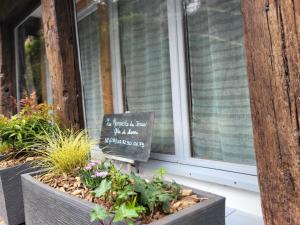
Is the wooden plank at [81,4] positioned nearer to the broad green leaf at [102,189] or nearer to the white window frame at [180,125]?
the white window frame at [180,125]

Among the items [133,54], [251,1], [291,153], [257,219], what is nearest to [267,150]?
[291,153]

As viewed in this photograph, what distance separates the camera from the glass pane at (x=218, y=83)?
2.00 m

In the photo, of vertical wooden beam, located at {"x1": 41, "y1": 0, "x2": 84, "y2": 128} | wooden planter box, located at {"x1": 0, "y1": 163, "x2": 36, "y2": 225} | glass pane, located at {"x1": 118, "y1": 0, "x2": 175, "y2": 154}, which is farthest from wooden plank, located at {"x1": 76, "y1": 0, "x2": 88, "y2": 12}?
wooden planter box, located at {"x1": 0, "y1": 163, "x2": 36, "y2": 225}

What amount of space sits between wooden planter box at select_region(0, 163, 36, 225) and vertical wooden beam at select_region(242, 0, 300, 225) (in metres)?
1.81

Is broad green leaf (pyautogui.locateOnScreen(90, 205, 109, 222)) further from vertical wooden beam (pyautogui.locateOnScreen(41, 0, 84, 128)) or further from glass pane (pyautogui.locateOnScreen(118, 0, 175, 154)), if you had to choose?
vertical wooden beam (pyautogui.locateOnScreen(41, 0, 84, 128))

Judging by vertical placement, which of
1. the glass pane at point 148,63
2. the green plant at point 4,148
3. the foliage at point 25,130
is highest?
the glass pane at point 148,63

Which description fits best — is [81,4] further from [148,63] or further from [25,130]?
[25,130]

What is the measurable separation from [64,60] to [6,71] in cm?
236

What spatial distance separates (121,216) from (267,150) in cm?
54

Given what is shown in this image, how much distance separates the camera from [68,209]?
151cm

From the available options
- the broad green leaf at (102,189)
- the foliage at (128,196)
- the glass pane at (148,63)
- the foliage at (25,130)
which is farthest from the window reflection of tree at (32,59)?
the broad green leaf at (102,189)

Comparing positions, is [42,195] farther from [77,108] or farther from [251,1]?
[251,1]

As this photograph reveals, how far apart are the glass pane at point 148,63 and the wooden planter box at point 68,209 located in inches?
42.7

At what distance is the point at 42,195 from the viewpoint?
68.8 inches
